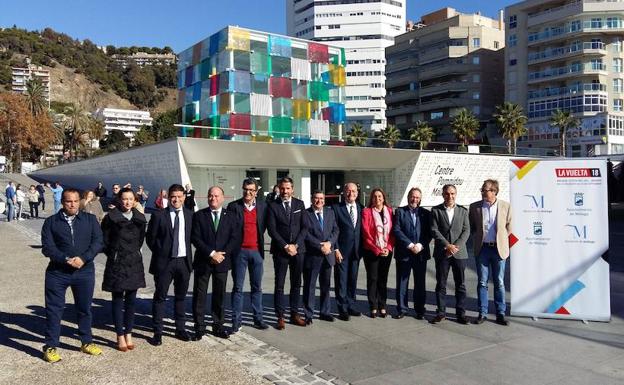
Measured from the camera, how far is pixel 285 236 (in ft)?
21.0

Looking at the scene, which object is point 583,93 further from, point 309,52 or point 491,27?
point 309,52

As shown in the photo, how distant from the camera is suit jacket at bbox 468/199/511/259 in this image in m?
6.57

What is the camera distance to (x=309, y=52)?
39469 millimetres

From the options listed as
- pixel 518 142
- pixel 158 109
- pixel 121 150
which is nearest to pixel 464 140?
pixel 518 142

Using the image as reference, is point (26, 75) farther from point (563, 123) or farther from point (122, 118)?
point (563, 123)

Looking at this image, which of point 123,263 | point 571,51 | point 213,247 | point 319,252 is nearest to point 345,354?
point 319,252

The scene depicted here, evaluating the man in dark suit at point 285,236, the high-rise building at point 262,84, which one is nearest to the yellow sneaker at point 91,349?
the man in dark suit at point 285,236

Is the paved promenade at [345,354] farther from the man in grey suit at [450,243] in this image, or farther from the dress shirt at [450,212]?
the dress shirt at [450,212]

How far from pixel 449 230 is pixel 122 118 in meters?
159

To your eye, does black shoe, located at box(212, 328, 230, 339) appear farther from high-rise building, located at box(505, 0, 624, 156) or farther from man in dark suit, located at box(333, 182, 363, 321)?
high-rise building, located at box(505, 0, 624, 156)

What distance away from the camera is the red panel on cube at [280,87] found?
122 ft

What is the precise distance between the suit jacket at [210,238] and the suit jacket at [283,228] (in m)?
0.53

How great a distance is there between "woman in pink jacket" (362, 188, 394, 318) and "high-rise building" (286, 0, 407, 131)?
10204 centimetres

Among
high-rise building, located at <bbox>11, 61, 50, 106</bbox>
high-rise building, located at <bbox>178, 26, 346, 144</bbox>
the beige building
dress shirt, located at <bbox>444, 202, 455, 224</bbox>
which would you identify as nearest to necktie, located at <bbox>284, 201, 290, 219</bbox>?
dress shirt, located at <bbox>444, 202, 455, 224</bbox>
